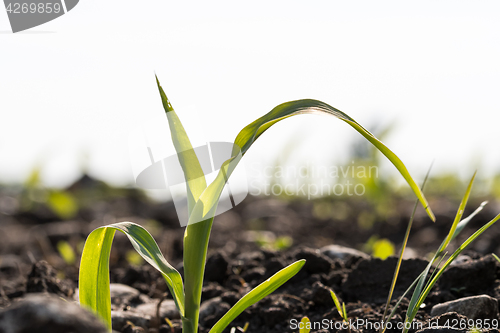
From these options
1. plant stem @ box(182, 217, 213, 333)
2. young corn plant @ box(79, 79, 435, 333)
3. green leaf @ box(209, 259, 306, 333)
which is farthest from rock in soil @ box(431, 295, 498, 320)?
plant stem @ box(182, 217, 213, 333)

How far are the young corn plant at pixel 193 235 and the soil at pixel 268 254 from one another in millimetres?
291

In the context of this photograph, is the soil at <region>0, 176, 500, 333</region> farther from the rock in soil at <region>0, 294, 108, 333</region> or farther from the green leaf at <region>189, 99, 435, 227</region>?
the green leaf at <region>189, 99, 435, 227</region>

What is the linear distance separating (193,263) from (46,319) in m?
0.40

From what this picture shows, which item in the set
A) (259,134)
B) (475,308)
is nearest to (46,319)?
(259,134)

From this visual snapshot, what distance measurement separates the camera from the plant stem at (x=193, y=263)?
2.94 feet

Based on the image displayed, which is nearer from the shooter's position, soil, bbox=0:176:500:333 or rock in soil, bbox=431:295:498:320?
rock in soil, bbox=431:295:498:320

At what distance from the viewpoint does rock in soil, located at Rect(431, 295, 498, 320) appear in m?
1.10

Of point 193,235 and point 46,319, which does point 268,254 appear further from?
point 46,319

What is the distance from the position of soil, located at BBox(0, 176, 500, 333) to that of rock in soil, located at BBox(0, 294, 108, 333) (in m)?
0.09

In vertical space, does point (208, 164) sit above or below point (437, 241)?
above

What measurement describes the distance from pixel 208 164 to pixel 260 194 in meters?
3.74

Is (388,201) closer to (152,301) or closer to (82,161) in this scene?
(152,301)

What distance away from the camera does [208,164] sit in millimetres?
1004

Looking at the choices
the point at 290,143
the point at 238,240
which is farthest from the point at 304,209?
the point at 238,240
